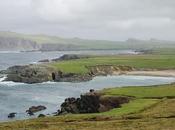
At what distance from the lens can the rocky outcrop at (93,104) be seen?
7269cm

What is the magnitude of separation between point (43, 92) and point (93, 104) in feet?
128

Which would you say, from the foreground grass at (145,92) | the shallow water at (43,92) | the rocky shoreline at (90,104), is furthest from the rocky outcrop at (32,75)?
the foreground grass at (145,92)

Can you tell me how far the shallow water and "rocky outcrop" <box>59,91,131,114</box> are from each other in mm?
6323

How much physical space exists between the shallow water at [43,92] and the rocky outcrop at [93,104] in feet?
20.7

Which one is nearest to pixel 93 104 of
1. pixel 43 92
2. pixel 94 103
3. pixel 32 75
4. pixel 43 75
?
pixel 94 103

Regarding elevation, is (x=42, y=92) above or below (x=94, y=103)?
below

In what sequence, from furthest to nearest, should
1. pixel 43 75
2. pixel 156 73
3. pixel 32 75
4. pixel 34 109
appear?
pixel 156 73 < pixel 43 75 < pixel 32 75 < pixel 34 109

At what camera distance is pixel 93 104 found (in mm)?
76500

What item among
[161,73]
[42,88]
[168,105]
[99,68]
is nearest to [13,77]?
[42,88]

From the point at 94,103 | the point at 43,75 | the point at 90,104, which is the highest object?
the point at 43,75

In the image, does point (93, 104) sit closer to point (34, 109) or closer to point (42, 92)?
point (34, 109)

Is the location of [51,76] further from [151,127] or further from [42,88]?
[151,127]

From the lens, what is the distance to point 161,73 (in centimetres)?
16012

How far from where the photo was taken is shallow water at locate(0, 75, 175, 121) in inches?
3558
